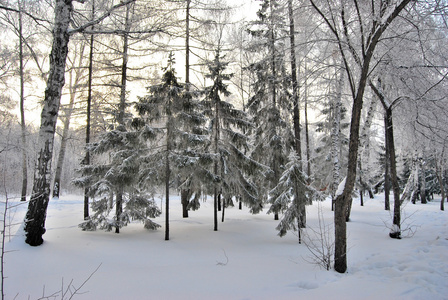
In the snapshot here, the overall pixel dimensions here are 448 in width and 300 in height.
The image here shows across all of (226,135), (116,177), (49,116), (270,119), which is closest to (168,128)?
(116,177)

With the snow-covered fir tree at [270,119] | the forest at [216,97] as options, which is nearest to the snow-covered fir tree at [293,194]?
the forest at [216,97]

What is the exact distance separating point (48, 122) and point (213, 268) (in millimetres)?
5369

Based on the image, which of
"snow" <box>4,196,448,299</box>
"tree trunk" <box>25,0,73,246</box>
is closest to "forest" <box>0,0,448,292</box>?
"tree trunk" <box>25,0,73,246</box>

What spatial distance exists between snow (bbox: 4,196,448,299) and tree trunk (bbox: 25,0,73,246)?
1.94 feet

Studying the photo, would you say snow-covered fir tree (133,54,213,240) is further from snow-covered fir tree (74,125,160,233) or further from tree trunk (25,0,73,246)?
tree trunk (25,0,73,246)

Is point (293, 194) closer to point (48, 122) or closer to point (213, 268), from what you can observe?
point (213, 268)

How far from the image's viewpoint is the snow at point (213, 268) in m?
4.39

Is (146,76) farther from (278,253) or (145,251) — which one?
(278,253)

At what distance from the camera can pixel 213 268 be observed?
5.95 m

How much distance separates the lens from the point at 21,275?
4.51m

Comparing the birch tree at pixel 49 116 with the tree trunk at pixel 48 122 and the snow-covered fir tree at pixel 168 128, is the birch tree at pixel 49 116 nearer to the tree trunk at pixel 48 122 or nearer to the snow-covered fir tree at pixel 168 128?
the tree trunk at pixel 48 122

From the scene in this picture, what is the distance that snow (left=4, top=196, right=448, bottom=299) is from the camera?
4.39 meters

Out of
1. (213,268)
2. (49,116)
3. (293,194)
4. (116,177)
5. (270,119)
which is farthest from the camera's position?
(270,119)

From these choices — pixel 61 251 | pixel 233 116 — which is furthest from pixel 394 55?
pixel 61 251
